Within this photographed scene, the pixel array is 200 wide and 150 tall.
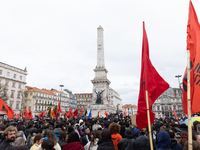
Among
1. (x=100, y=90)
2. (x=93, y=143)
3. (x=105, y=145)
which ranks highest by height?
(x=100, y=90)

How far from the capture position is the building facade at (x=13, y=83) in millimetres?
44219

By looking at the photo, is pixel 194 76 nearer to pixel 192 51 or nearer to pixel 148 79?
pixel 192 51

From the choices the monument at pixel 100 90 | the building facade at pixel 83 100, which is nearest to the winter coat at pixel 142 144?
the monument at pixel 100 90

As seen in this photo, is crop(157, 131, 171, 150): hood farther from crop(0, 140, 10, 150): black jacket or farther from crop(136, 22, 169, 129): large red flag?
crop(0, 140, 10, 150): black jacket

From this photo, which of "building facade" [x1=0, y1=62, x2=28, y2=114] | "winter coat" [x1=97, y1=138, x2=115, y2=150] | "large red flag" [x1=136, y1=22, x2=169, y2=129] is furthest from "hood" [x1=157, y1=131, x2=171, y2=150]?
"building facade" [x1=0, y1=62, x2=28, y2=114]

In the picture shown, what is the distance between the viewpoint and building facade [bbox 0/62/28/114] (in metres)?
44.2

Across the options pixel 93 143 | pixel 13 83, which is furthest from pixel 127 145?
pixel 13 83

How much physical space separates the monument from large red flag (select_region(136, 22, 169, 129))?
29412 millimetres

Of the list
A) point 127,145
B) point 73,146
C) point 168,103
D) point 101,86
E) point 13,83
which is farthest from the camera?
point 168,103

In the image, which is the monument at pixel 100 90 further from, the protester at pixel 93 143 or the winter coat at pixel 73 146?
the winter coat at pixel 73 146

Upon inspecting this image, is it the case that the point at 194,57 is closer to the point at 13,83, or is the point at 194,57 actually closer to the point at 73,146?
the point at 73,146

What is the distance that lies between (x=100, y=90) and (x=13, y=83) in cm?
2970

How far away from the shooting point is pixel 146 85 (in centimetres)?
366

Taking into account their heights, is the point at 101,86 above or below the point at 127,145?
above
